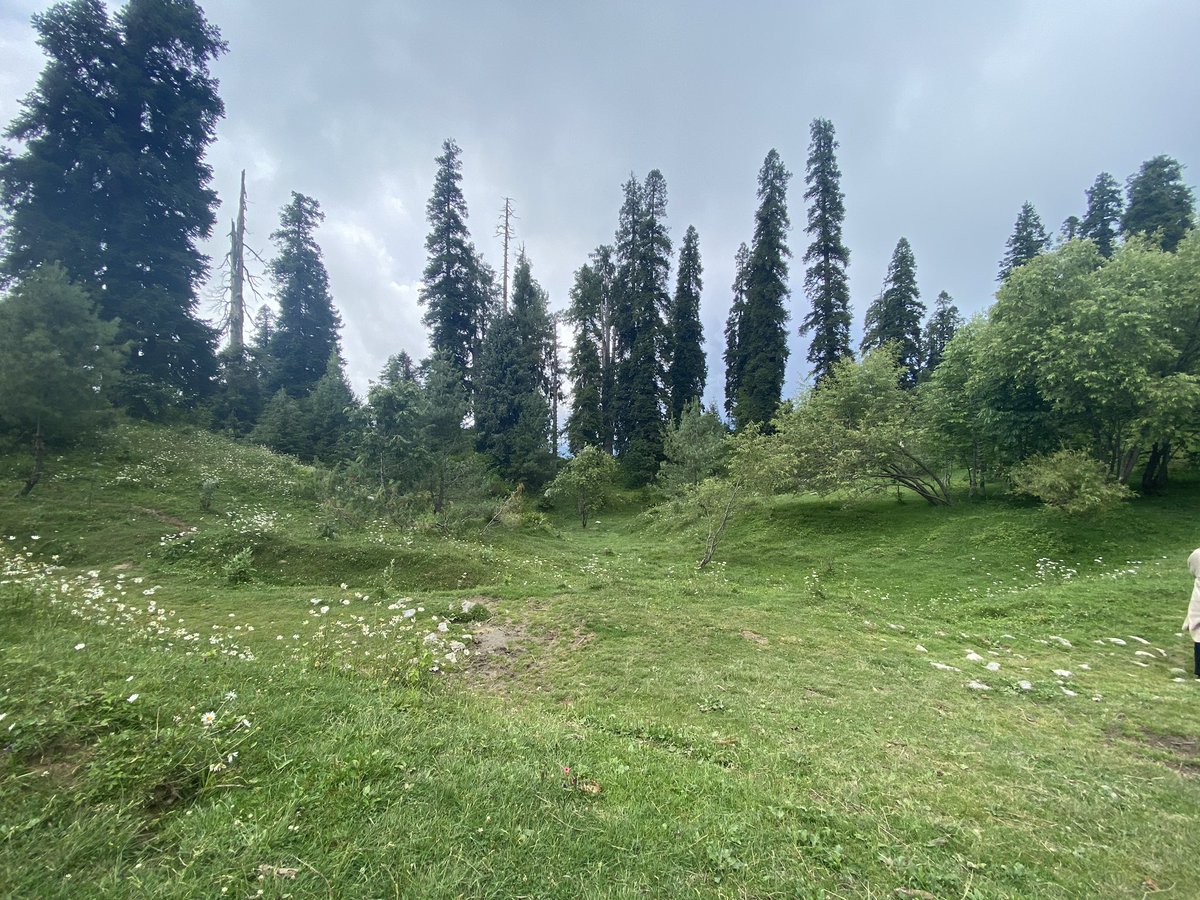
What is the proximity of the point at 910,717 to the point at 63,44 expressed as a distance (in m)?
38.8

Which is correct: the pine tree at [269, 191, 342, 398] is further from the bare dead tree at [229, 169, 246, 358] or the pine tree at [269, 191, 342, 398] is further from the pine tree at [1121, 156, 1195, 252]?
the pine tree at [1121, 156, 1195, 252]

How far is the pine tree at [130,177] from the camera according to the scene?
21094 millimetres

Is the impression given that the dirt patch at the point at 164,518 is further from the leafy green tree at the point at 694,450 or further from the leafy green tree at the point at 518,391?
the leafy green tree at the point at 694,450

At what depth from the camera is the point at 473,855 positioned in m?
2.22

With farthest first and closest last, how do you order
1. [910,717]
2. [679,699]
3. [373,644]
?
[373,644]
[679,699]
[910,717]

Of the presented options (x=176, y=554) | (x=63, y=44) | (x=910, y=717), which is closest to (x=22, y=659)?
(x=910, y=717)

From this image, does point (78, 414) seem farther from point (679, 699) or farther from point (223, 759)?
point (679, 699)

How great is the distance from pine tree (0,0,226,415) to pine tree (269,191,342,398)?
906cm

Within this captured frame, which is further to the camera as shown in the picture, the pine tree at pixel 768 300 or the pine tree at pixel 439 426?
the pine tree at pixel 768 300

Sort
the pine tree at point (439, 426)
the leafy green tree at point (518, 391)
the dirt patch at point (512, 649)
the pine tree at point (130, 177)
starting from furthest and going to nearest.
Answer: the leafy green tree at point (518, 391) < the pine tree at point (130, 177) < the pine tree at point (439, 426) < the dirt patch at point (512, 649)

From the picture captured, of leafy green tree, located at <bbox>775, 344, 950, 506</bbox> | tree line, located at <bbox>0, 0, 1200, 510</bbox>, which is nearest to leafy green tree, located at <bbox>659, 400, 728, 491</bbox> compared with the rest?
tree line, located at <bbox>0, 0, 1200, 510</bbox>

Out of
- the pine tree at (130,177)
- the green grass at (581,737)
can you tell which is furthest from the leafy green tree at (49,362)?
the pine tree at (130,177)

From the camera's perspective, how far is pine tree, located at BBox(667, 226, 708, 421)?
36.2 meters

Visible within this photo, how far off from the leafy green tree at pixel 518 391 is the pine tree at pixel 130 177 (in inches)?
606
